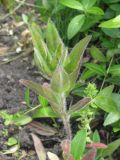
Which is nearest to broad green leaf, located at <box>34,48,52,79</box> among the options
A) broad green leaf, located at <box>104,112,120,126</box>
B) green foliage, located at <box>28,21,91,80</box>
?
green foliage, located at <box>28,21,91,80</box>

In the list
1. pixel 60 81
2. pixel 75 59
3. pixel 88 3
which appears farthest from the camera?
pixel 88 3

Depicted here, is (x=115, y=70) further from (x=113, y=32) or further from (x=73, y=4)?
(x=73, y=4)

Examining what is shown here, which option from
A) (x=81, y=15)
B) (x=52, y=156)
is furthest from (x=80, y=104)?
(x=81, y=15)

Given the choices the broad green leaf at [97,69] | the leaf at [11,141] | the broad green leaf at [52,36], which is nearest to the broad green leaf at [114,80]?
the broad green leaf at [97,69]

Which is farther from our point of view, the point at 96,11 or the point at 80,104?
the point at 96,11

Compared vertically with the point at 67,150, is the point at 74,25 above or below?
above

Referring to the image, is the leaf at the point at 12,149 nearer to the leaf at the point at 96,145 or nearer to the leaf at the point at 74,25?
the leaf at the point at 96,145

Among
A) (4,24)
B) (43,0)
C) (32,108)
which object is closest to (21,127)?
(32,108)
